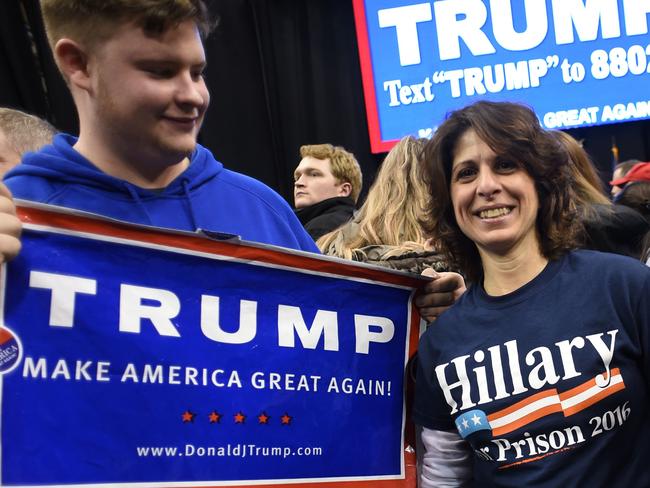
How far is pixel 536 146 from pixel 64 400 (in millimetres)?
948

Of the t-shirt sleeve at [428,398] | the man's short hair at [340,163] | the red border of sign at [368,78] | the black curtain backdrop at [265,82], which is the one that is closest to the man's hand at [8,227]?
the t-shirt sleeve at [428,398]

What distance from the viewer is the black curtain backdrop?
253 inches

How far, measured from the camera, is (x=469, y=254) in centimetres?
166

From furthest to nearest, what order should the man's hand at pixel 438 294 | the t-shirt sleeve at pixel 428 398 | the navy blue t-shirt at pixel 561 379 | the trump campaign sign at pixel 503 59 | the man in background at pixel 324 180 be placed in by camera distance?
the trump campaign sign at pixel 503 59 < the man in background at pixel 324 180 < the man's hand at pixel 438 294 < the t-shirt sleeve at pixel 428 398 < the navy blue t-shirt at pixel 561 379

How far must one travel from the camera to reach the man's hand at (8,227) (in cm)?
105

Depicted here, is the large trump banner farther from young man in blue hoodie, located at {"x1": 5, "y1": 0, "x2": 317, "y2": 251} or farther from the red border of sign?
the red border of sign

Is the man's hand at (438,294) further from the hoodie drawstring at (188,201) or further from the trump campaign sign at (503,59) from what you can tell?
the trump campaign sign at (503,59)

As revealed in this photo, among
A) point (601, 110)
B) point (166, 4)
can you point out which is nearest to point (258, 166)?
point (601, 110)

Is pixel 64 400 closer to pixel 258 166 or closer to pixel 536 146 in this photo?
pixel 536 146

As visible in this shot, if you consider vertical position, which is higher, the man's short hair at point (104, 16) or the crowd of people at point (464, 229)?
the man's short hair at point (104, 16)

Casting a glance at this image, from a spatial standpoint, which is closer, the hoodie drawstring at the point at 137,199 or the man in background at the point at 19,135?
the hoodie drawstring at the point at 137,199

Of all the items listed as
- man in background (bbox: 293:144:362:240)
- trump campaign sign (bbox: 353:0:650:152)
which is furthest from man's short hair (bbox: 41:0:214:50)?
trump campaign sign (bbox: 353:0:650:152)

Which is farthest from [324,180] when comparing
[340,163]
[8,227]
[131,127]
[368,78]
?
[368,78]

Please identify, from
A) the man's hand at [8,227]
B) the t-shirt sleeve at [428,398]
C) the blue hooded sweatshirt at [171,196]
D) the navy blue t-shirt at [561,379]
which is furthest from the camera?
the t-shirt sleeve at [428,398]
